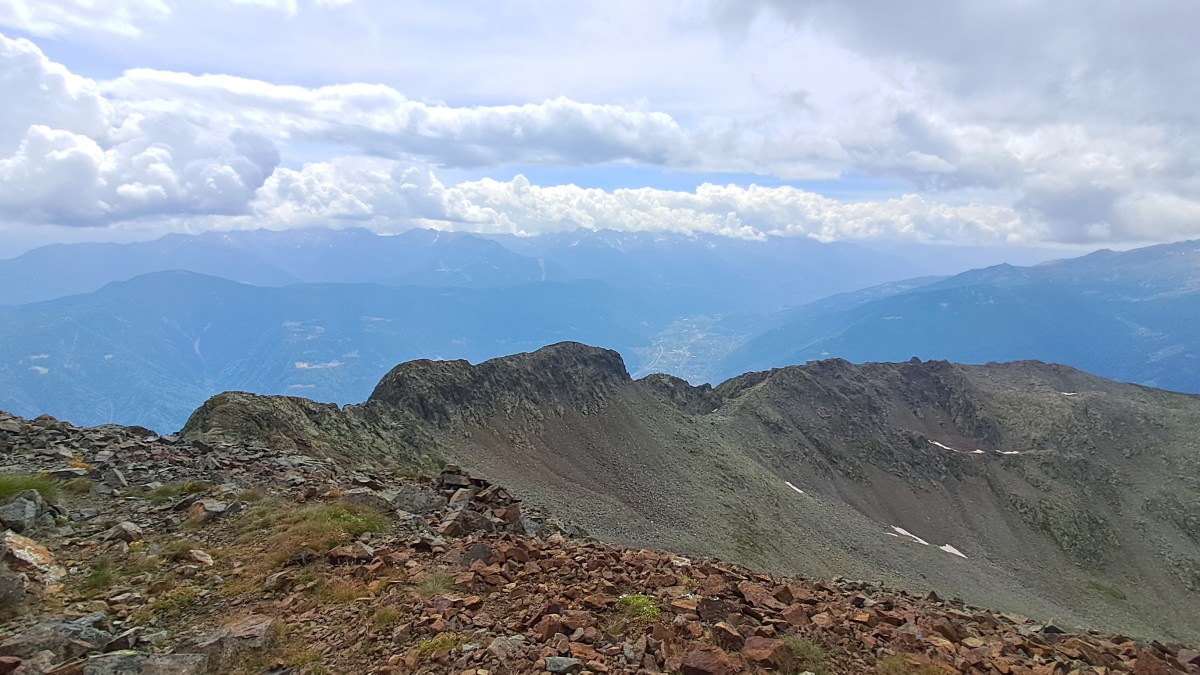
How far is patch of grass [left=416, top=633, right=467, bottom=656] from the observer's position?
809 centimetres

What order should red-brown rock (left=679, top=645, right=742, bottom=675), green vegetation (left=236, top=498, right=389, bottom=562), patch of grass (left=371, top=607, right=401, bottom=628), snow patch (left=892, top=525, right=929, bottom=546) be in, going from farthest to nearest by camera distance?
snow patch (left=892, top=525, right=929, bottom=546)
green vegetation (left=236, top=498, right=389, bottom=562)
patch of grass (left=371, top=607, right=401, bottom=628)
red-brown rock (left=679, top=645, right=742, bottom=675)

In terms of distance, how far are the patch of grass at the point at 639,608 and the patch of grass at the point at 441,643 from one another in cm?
258

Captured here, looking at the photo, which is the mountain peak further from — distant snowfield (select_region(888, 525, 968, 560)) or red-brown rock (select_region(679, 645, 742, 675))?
red-brown rock (select_region(679, 645, 742, 675))

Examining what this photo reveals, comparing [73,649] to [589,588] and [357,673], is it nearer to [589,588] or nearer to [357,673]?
[357,673]

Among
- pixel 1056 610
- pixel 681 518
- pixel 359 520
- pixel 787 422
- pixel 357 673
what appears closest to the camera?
pixel 357 673

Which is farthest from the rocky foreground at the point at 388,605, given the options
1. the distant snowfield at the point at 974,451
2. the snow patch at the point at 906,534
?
the distant snowfield at the point at 974,451

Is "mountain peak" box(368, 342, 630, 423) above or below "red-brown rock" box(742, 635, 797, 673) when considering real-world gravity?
below

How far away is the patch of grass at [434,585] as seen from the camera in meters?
9.98

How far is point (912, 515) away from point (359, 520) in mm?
92617

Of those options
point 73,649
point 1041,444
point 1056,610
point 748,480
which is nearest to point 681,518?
point 748,480

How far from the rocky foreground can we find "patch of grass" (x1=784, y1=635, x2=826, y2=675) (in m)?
0.03

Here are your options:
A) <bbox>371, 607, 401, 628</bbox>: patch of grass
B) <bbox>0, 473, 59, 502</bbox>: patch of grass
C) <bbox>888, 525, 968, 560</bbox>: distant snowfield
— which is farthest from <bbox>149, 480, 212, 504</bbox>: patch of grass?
<bbox>888, 525, 968, 560</bbox>: distant snowfield

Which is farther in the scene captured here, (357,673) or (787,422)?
(787,422)

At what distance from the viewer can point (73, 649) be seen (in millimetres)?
7871
